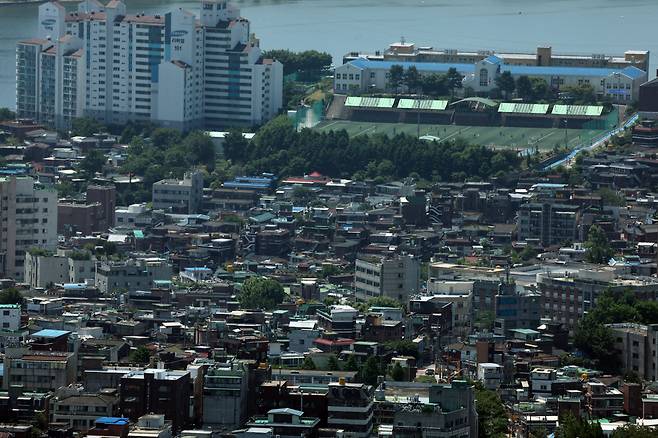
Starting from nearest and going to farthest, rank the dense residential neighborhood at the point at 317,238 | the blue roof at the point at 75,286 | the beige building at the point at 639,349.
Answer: the dense residential neighborhood at the point at 317,238 → the beige building at the point at 639,349 → the blue roof at the point at 75,286

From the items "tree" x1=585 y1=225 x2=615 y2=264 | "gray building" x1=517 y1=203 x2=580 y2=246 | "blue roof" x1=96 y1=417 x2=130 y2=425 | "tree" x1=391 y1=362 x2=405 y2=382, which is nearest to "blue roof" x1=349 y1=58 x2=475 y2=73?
"gray building" x1=517 y1=203 x2=580 y2=246

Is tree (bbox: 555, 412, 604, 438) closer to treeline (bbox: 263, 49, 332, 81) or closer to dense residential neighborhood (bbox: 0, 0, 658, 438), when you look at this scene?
dense residential neighborhood (bbox: 0, 0, 658, 438)

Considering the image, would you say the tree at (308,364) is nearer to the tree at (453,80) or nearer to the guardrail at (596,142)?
the guardrail at (596,142)

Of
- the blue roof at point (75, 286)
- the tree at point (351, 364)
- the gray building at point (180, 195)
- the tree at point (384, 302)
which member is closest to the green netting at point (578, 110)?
the gray building at point (180, 195)

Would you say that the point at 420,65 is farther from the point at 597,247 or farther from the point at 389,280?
the point at 389,280

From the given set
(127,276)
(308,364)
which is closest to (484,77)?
(127,276)

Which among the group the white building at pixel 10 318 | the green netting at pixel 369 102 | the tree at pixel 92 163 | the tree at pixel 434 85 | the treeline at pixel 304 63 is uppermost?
the treeline at pixel 304 63

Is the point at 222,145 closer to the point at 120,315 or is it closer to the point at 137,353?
the point at 120,315

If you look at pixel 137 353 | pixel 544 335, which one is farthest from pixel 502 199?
pixel 137 353
